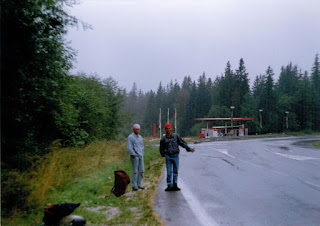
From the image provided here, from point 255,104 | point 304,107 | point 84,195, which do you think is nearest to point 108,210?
point 84,195

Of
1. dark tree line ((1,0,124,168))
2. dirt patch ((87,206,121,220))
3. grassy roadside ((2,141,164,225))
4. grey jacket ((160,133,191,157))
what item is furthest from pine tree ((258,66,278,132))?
dirt patch ((87,206,121,220))

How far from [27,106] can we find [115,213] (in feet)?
14.1

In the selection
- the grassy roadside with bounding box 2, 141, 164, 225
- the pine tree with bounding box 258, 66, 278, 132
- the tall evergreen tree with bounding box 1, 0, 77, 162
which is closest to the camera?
the grassy roadside with bounding box 2, 141, 164, 225

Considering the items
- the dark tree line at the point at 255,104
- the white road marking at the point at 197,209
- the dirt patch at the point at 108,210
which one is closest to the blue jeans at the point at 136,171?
the white road marking at the point at 197,209

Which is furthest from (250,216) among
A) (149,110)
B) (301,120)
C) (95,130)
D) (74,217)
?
(149,110)

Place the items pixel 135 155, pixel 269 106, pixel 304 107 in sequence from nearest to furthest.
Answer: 1. pixel 135 155
2. pixel 269 106
3. pixel 304 107

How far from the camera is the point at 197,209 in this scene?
222 inches

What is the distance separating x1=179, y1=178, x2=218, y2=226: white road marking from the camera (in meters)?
4.86

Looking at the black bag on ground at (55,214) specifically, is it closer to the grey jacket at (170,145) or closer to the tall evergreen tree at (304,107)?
the grey jacket at (170,145)

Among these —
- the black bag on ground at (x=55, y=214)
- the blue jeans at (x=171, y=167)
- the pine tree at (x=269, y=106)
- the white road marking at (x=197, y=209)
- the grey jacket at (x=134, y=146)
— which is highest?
the pine tree at (x=269, y=106)

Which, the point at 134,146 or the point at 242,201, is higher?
the point at 134,146

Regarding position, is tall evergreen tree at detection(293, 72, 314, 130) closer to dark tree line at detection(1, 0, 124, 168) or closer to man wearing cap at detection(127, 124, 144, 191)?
man wearing cap at detection(127, 124, 144, 191)

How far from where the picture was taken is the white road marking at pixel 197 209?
4.86 metres

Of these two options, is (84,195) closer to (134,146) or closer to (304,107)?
(134,146)
